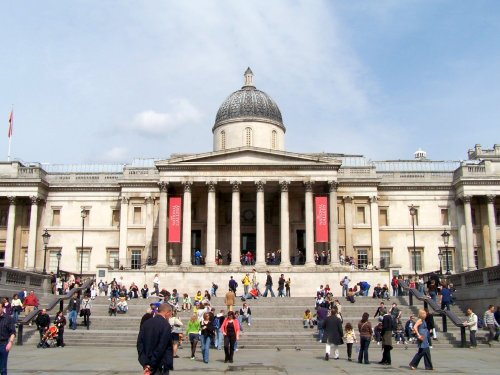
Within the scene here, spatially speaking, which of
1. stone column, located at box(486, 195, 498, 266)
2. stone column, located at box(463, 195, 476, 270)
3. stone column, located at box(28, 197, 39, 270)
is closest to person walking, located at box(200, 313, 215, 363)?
stone column, located at box(28, 197, 39, 270)

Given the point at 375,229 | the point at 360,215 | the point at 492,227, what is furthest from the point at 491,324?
the point at 492,227

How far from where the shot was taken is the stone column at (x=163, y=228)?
1884 inches

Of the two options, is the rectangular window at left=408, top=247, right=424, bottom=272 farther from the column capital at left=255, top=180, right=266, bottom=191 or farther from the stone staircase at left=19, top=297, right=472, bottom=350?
the stone staircase at left=19, top=297, right=472, bottom=350

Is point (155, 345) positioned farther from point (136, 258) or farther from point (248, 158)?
point (136, 258)

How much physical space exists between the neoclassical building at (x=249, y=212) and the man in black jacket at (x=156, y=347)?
132 feet

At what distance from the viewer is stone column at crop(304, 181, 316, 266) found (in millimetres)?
47406

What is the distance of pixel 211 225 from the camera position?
48.4 metres

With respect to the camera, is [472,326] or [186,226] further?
[186,226]

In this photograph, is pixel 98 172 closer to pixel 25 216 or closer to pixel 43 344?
pixel 25 216

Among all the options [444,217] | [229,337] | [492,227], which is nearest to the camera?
[229,337]

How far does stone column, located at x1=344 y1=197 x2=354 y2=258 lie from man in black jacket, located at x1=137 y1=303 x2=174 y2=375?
45199mm

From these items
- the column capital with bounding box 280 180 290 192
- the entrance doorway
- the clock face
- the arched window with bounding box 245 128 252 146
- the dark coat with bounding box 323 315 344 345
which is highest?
the arched window with bounding box 245 128 252 146

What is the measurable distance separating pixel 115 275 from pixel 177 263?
20.3 ft

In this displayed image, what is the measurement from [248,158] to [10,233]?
22.9m
